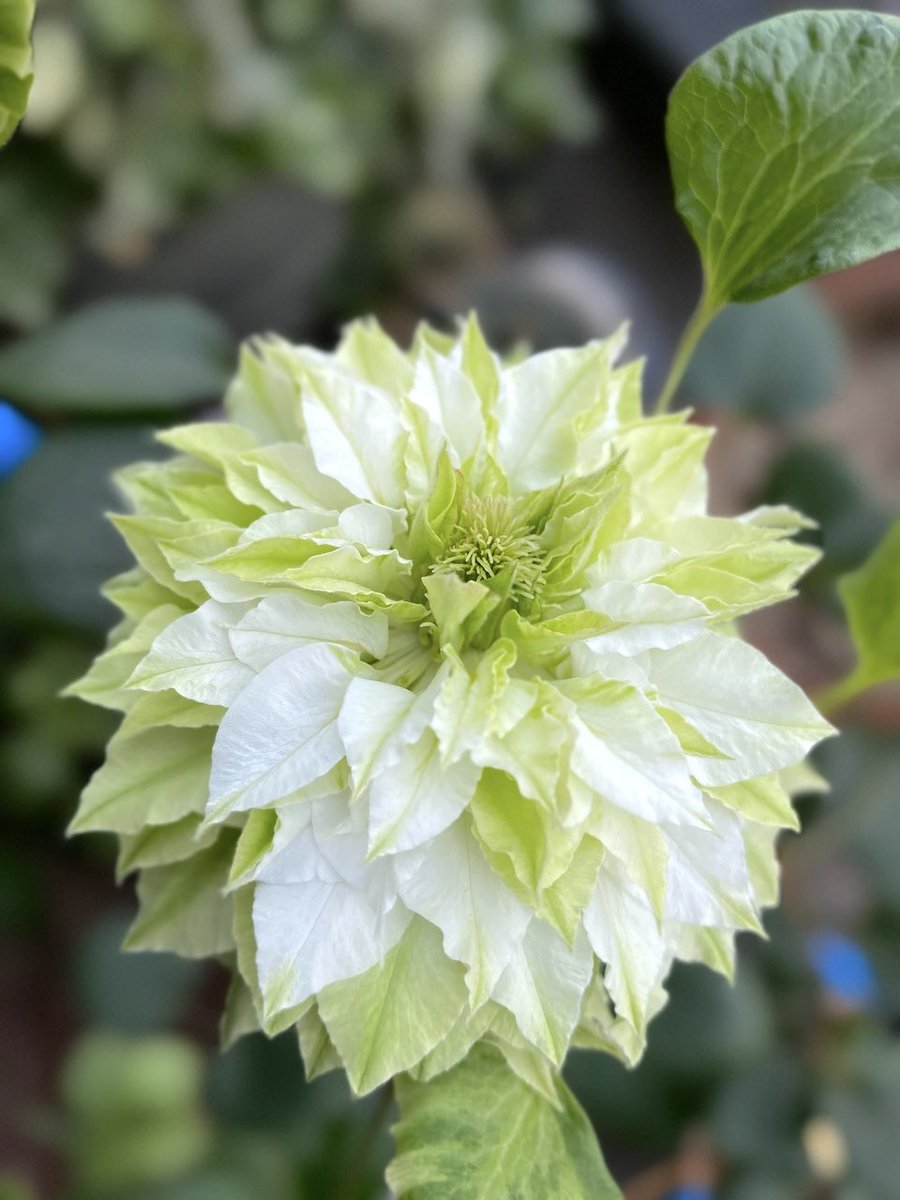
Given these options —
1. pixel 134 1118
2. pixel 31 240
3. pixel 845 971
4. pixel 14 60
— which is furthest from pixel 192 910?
pixel 31 240

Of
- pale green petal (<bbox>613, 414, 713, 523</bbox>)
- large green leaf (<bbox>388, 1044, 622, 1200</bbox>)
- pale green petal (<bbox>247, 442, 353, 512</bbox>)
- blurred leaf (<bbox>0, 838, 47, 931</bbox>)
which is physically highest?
pale green petal (<bbox>247, 442, 353, 512</bbox>)

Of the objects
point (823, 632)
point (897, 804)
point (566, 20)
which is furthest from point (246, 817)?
point (566, 20)

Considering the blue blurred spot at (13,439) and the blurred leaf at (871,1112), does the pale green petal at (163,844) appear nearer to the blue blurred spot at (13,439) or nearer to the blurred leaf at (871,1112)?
the blue blurred spot at (13,439)

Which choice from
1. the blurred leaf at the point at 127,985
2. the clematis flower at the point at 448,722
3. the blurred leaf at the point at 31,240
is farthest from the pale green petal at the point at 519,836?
the blurred leaf at the point at 31,240

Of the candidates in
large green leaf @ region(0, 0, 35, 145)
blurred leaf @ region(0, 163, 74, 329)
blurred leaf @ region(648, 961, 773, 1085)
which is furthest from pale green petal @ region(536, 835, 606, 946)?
blurred leaf @ region(0, 163, 74, 329)

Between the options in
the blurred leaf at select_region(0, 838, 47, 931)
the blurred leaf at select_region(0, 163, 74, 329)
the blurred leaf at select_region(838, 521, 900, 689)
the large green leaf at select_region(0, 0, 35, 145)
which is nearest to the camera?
the large green leaf at select_region(0, 0, 35, 145)

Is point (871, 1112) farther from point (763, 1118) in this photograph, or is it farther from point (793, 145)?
point (793, 145)

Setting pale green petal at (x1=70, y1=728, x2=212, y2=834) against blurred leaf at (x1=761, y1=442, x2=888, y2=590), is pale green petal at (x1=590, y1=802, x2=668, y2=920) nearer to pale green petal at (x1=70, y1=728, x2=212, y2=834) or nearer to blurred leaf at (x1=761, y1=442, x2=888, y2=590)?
pale green petal at (x1=70, y1=728, x2=212, y2=834)

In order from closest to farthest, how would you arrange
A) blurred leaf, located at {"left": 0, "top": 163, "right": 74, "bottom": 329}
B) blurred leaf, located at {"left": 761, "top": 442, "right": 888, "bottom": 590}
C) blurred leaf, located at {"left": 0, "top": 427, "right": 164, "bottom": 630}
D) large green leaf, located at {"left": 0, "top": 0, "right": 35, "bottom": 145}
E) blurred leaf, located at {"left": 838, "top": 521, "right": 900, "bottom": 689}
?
large green leaf, located at {"left": 0, "top": 0, "right": 35, "bottom": 145}
blurred leaf, located at {"left": 838, "top": 521, "right": 900, "bottom": 689}
blurred leaf, located at {"left": 0, "top": 427, "right": 164, "bottom": 630}
blurred leaf, located at {"left": 761, "top": 442, "right": 888, "bottom": 590}
blurred leaf, located at {"left": 0, "top": 163, "right": 74, "bottom": 329}
